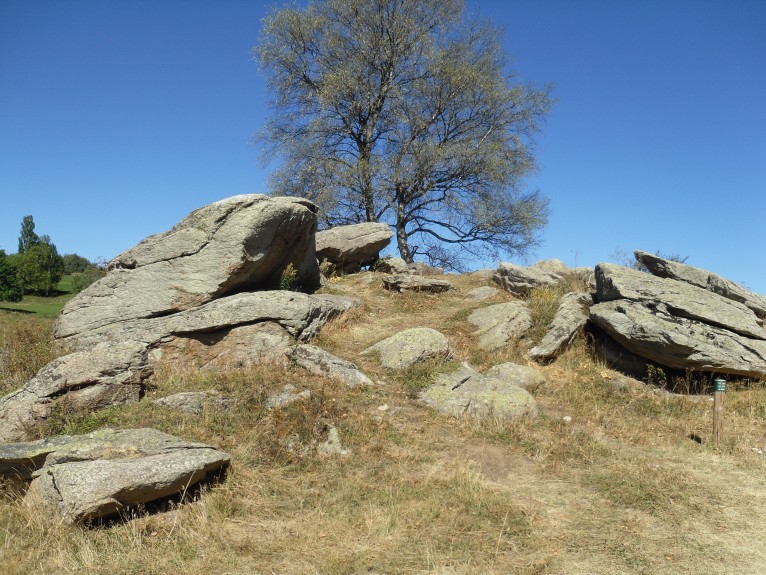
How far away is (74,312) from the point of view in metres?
13.2

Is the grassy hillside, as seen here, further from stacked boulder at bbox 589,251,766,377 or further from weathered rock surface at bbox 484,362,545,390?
stacked boulder at bbox 589,251,766,377

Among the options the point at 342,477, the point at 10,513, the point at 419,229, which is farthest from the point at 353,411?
the point at 419,229

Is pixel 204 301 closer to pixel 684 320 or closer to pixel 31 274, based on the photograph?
pixel 684 320

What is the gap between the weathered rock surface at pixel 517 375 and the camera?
1255cm

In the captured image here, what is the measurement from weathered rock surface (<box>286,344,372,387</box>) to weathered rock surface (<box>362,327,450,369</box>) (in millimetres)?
1075

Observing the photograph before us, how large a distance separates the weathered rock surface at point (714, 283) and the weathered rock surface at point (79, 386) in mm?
13573

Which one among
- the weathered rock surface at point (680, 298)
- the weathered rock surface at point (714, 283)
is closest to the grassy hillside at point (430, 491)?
the weathered rock surface at point (680, 298)

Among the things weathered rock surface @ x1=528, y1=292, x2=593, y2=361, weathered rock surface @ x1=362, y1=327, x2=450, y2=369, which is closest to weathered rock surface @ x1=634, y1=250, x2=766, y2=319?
weathered rock surface @ x1=528, y1=292, x2=593, y2=361

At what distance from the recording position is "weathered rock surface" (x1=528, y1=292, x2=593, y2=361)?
45.8ft

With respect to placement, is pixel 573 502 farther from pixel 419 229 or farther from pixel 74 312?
pixel 419 229

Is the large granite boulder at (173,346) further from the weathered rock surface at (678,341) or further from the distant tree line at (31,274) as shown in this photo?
the distant tree line at (31,274)

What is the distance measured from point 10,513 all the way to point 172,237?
805 cm

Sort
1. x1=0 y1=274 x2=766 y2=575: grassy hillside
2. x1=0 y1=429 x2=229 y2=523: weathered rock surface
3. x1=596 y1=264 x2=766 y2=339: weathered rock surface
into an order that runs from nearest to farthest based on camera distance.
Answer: x1=0 y1=274 x2=766 y2=575: grassy hillside → x1=0 y1=429 x2=229 y2=523: weathered rock surface → x1=596 y1=264 x2=766 y2=339: weathered rock surface

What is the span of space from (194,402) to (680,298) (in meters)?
11.3
